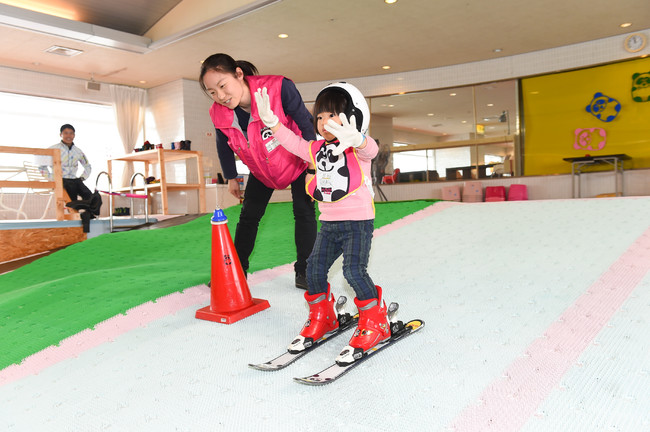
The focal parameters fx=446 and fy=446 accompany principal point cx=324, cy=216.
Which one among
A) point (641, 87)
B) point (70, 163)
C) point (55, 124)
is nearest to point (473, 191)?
point (641, 87)

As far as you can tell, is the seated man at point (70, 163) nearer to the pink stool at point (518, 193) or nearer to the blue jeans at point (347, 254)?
the blue jeans at point (347, 254)

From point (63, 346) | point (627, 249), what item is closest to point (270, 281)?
point (63, 346)

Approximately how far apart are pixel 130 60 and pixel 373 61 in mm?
4468

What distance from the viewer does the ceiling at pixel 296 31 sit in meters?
6.20

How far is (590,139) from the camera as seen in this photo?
7.92 metres

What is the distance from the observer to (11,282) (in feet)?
10.7

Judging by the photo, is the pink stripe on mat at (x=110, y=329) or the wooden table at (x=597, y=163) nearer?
the pink stripe on mat at (x=110, y=329)

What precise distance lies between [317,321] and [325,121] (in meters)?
0.69

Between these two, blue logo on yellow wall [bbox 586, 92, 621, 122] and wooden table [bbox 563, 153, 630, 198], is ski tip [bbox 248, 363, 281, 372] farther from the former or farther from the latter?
blue logo on yellow wall [bbox 586, 92, 621, 122]

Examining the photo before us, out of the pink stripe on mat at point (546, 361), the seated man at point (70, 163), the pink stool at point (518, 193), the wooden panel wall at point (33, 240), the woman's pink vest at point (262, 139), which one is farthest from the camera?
the pink stool at point (518, 193)

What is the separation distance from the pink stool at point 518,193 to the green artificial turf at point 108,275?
4.58 meters

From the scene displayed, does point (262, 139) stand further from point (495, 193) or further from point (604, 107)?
point (604, 107)

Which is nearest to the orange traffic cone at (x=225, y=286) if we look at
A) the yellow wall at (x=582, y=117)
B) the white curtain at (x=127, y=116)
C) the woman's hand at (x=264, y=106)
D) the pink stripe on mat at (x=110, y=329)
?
the pink stripe on mat at (x=110, y=329)

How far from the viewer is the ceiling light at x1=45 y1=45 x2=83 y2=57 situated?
7.38m
